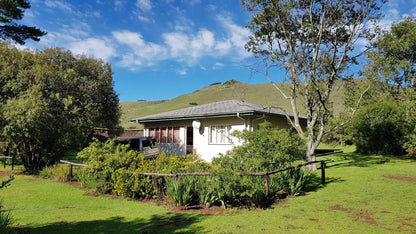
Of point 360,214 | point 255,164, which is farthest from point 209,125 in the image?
point 360,214

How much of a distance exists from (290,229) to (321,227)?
2.27 feet

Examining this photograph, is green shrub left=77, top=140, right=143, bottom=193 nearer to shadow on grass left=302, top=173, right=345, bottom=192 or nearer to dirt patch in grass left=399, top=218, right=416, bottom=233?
shadow on grass left=302, top=173, right=345, bottom=192

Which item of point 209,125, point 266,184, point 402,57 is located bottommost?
point 266,184

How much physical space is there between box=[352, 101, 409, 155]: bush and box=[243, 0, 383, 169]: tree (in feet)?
18.7

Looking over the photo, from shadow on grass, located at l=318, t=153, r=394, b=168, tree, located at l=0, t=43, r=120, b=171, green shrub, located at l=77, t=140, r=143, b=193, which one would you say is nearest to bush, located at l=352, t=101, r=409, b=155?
shadow on grass, located at l=318, t=153, r=394, b=168

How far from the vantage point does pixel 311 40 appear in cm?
1447

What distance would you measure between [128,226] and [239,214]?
2736mm

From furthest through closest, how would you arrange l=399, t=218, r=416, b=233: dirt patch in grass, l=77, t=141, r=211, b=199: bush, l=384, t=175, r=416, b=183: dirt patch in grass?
1. l=384, t=175, r=416, b=183: dirt patch in grass
2. l=77, t=141, r=211, b=199: bush
3. l=399, t=218, r=416, b=233: dirt patch in grass

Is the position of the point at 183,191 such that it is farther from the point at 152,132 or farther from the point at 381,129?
the point at 381,129

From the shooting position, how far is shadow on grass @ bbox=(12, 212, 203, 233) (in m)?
5.19

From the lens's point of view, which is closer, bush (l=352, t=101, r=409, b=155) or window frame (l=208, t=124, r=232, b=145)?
window frame (l=208, t=124, r=232, b=145)

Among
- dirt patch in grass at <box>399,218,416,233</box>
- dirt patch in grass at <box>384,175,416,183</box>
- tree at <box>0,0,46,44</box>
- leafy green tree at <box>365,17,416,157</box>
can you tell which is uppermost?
leafy green tree at <box>365,17,416,157</box>

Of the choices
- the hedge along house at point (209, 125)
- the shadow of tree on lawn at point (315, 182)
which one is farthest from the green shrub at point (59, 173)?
the shadow of tree on lawn at point (315, 182)

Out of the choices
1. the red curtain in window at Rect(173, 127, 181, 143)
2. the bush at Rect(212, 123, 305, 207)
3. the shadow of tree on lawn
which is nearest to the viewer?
the bush at Rect(212, 123, 305, 207)
